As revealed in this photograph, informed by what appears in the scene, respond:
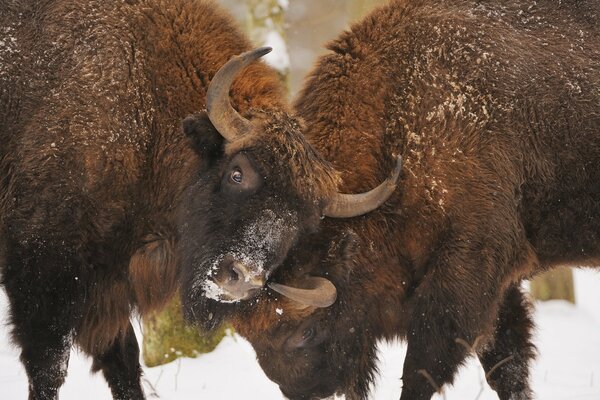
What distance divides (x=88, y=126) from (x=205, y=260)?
1117 mm

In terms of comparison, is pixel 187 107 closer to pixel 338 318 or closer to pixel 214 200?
pixel 214 200

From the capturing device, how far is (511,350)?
638 centimetres

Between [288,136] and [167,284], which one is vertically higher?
[288,136]

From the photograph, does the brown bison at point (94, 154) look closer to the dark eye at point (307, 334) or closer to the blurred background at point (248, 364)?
the blurred background at point (248, 364)

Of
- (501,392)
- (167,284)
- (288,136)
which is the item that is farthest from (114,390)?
(501,392)

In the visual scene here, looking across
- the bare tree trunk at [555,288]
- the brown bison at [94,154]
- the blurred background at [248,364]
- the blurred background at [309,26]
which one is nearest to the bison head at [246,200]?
the brown bison at [94,154]

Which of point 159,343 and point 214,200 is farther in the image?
point 159,343

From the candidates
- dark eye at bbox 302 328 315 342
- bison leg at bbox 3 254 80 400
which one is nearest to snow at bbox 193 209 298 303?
dark eye at bbox 302 328 315 342

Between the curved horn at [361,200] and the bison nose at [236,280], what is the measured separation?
0.72 m

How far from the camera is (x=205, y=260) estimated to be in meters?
5.09

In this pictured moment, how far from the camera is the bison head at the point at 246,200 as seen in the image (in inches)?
194

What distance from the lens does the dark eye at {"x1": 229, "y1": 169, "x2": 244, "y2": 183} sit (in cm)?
509

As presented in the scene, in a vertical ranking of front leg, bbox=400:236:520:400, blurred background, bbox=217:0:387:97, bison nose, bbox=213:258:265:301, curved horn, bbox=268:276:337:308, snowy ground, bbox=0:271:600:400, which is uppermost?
bison nose, bbox=213:258:265:301

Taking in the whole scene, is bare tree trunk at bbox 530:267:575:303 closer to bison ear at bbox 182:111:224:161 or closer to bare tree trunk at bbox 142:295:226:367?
bare tree trunk at bbox 142:295:226:367
